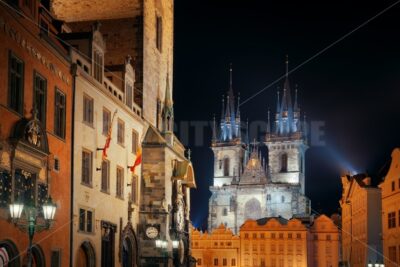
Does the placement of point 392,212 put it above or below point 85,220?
above

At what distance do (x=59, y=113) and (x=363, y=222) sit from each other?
30.9 m

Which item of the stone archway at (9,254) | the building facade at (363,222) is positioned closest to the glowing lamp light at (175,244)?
the building facade at (363,222)

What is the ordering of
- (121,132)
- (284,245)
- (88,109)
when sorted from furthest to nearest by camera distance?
(284,245) < (121,132) < (88,109)

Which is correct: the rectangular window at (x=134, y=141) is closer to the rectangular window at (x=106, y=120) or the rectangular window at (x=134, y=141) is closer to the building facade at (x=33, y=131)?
the rectangular window at (x=106, y=120)

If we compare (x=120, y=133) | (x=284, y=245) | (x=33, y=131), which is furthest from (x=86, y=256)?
(x=284, y=245)

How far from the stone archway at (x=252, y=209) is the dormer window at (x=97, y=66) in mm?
84716

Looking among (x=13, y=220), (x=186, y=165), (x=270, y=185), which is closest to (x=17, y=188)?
(x=13, y=220)

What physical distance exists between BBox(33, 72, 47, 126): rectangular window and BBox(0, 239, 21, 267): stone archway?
4784mm

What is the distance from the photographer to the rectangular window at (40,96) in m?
23.7

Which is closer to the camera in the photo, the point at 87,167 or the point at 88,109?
the point at 87,167

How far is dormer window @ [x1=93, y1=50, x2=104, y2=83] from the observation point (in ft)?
101

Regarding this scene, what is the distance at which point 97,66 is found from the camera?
30953mm

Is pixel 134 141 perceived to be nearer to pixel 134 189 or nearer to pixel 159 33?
pixel 134 189

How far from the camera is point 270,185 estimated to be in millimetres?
113938
